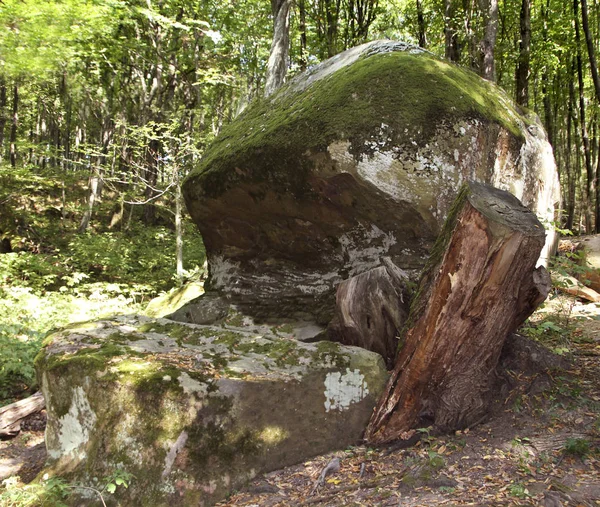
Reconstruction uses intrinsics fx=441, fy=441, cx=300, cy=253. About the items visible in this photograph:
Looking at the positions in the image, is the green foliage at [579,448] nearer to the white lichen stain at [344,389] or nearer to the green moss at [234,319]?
the white lichen stain at [344,389]

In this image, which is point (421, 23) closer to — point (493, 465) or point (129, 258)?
point (129, 258)

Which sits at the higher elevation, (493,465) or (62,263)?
(493,465)

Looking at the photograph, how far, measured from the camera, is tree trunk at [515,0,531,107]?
10961 millimetres

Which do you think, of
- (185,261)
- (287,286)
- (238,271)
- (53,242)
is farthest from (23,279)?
(287,286)

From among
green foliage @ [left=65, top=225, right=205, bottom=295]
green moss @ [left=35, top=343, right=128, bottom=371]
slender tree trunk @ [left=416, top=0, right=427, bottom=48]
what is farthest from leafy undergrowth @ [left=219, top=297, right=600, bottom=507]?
slender tree trunk @ [left=416, top=0, right=427, bottom=48]

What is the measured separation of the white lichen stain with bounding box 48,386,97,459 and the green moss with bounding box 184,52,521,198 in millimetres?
3179

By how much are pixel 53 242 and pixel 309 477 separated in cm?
1473

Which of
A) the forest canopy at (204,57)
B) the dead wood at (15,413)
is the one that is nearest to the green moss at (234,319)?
the dead wood at (15,413)

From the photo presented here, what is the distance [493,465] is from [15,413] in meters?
5.53

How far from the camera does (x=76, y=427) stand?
3633 millimetres

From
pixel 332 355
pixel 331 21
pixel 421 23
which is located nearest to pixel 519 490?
pixel 332 355

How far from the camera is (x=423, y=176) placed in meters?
4.81

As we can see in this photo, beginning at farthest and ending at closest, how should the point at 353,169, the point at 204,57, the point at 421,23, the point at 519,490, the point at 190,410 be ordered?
the point at 204,57 → the point at 421,23 → the point at 353,169 → the point at 190,410 → the point at 519,490

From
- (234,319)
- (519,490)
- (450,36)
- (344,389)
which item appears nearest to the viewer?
(519,490)
